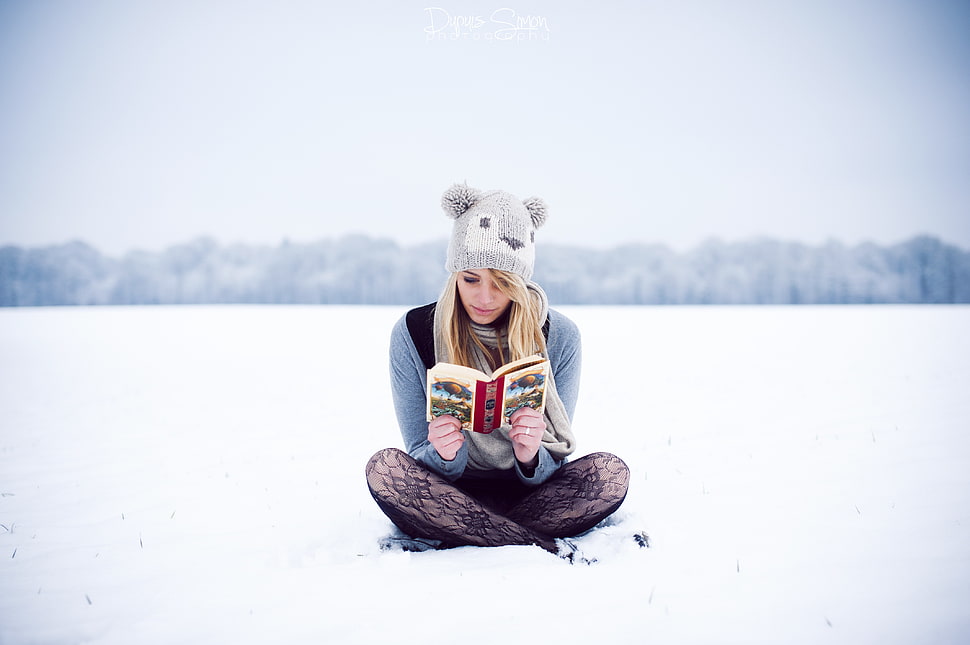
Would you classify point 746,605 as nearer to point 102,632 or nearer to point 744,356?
point 102,632

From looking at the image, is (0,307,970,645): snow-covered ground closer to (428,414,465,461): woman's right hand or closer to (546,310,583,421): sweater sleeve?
(428,414,465,461): woman's right hand

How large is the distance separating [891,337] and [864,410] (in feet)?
28.5

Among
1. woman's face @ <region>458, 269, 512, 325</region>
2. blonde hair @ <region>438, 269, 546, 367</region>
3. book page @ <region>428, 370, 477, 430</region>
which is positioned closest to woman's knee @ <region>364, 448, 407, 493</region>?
book page @ <region>428, 370, 477, 430</region>

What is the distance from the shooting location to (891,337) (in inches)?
476

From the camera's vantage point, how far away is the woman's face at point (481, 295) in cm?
246

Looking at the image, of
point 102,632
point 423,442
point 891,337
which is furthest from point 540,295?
point 891,337

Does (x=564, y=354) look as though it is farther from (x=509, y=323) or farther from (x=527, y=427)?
(x=527, y=427)

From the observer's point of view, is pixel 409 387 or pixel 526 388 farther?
pixel 409 387

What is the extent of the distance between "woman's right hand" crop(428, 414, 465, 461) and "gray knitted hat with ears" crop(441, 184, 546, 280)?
0.71 m

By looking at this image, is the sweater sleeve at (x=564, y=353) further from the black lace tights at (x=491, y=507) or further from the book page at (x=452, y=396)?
the book page at (x=452, y=396)

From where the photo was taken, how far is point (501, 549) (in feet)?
7.54

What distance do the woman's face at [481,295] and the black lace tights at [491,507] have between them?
0.71m

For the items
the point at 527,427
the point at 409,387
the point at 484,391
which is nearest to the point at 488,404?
the point at 484,391

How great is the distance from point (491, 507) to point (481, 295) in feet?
3.25
